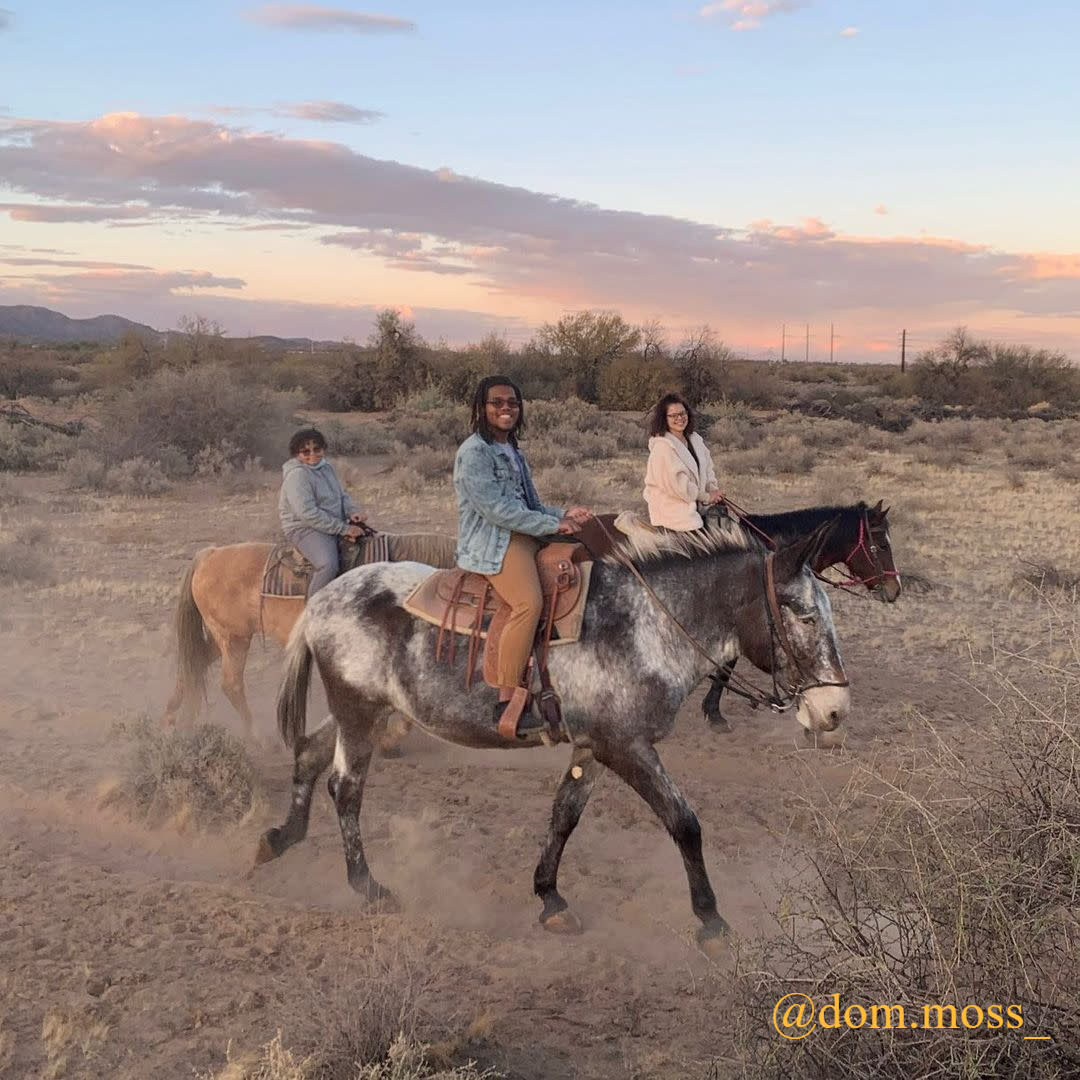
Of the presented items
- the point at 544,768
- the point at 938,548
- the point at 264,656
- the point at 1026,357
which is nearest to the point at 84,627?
the point at 264,656

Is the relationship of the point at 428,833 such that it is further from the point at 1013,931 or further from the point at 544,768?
the point at 1013,931

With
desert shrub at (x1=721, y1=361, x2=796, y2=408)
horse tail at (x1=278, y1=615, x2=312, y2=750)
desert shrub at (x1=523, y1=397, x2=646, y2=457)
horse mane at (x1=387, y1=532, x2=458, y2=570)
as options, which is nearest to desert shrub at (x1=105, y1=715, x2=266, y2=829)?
horse tail at (x1=278, y1=615, x2=312, y2=750)

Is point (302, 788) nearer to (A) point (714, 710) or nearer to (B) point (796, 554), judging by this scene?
(B) point (796, 554)

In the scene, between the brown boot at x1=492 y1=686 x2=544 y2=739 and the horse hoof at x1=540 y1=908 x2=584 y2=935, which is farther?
the horse hoof at x1=540 y1=908 x2=584 y2=935

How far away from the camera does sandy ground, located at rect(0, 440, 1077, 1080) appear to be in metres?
3.72

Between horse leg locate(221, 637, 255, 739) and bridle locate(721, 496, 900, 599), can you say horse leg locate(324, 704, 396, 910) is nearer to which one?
bridle locate(721, 496, 900, 599)

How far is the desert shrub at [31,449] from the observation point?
21500 mm

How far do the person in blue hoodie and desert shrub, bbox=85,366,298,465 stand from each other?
15469mm

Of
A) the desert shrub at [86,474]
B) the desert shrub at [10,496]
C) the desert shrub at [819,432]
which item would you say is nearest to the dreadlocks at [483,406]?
the desert shrub at [10,496]

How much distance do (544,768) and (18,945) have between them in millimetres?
3437

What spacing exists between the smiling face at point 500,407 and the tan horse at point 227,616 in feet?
8.39

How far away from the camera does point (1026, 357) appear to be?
1962 inches

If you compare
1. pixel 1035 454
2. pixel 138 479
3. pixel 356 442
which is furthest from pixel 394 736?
pixel 1035 454

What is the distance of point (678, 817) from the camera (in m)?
4.24
